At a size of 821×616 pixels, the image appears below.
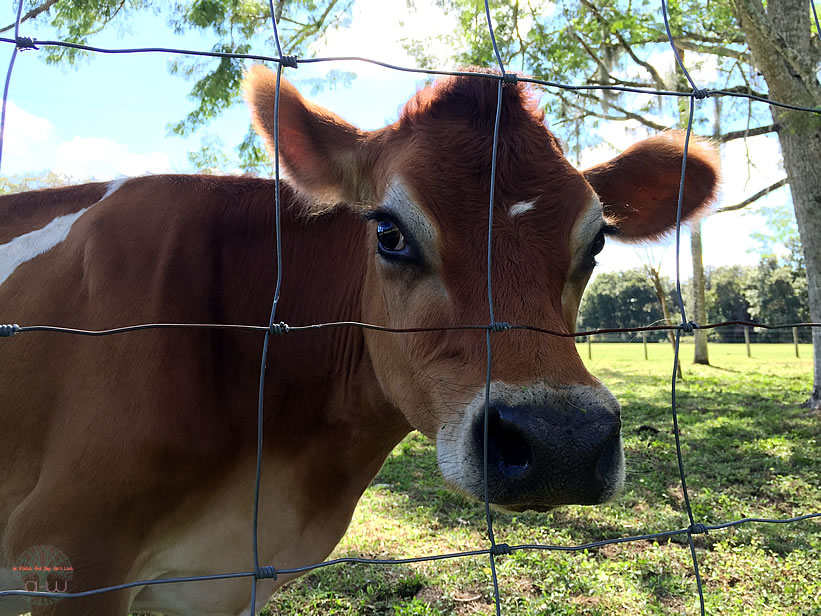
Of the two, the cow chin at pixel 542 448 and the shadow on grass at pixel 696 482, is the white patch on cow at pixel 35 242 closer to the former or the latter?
the cow chin at pixel 542 448

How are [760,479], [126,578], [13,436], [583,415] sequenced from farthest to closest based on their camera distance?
[760,479]
[13,436]
[126,578]
[583,415]

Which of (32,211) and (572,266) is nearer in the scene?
(572,266)

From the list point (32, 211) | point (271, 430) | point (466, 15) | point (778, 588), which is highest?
point (466, 15)

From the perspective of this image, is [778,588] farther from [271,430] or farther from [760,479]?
[271,430]

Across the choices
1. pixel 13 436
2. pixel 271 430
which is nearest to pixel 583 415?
pixel 271 430

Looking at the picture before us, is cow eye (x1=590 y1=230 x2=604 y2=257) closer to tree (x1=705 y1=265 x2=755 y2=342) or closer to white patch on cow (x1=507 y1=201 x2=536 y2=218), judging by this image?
white patch on cow (x1=507 y1=201 x2=536 y2=218)

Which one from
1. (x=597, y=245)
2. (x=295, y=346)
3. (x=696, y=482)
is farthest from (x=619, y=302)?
(x=295, y=346)

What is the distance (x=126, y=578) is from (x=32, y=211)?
150 centimetres

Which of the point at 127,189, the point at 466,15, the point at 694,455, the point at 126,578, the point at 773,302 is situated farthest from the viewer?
the point at 773,302

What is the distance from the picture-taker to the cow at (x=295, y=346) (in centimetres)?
153

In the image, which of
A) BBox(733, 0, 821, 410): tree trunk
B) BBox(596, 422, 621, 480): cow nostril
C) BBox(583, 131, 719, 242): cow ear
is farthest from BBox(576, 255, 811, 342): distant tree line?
BBox(596, 422, 621, 480): cow nostril

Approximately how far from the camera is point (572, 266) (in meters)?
1.81

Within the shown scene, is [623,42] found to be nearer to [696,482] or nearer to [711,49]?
[711,49]

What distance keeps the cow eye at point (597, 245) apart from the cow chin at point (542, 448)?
608 mm
